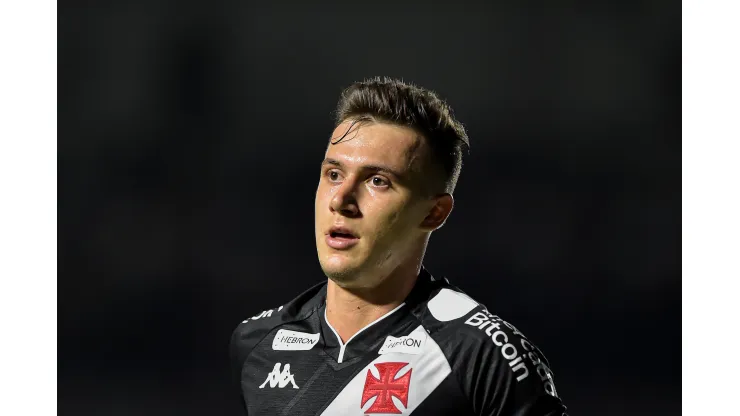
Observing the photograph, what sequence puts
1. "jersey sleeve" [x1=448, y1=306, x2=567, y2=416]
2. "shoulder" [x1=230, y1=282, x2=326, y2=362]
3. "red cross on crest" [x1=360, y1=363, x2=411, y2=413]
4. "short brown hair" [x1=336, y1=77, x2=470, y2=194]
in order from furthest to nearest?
"shoulder" [x1=230, y1=282, x2=326, y2=362] → "short brown hair" [x1=336, y1=77, x2=470, y2=194] → "red cross on crest" [x1=360, y1=363, x2=411, y2=413] → "jersey sleeve" [x1=448, y1=306, x2=567, y2=416]

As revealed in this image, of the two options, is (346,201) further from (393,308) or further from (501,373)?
(501,373)

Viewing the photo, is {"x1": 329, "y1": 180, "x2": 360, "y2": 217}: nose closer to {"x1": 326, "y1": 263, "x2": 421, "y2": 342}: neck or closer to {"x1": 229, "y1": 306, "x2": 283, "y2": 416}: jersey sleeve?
{"x1": 326, "y1": 263, "x2": 421, "y2": 342}: neck

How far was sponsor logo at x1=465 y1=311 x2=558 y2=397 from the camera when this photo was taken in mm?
3561

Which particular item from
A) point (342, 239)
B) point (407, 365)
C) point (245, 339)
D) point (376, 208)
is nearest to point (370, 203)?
point (376, 208)

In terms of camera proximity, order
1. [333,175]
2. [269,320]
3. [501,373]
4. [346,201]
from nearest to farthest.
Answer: [501,373], [346,201], [333,175], [269,320]

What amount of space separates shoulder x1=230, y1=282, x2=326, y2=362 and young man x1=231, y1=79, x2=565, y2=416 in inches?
6.0

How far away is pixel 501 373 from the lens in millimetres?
3564

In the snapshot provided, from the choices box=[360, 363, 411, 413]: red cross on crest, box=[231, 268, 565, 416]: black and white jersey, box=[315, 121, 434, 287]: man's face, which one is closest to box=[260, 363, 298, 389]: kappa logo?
box=[231, 268, 565, 416]: black and white jersey

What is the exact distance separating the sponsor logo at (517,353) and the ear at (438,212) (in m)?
0.36

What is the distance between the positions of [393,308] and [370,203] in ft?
1.26

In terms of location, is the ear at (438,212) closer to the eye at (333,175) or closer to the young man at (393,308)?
the young man at (393,308)

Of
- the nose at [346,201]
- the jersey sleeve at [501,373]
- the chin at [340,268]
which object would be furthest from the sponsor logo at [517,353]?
the nose at [346,201]

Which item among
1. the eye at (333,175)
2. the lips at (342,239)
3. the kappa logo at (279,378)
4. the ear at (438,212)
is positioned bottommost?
the kappa logo at (279,378)

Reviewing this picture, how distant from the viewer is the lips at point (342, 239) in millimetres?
3699
